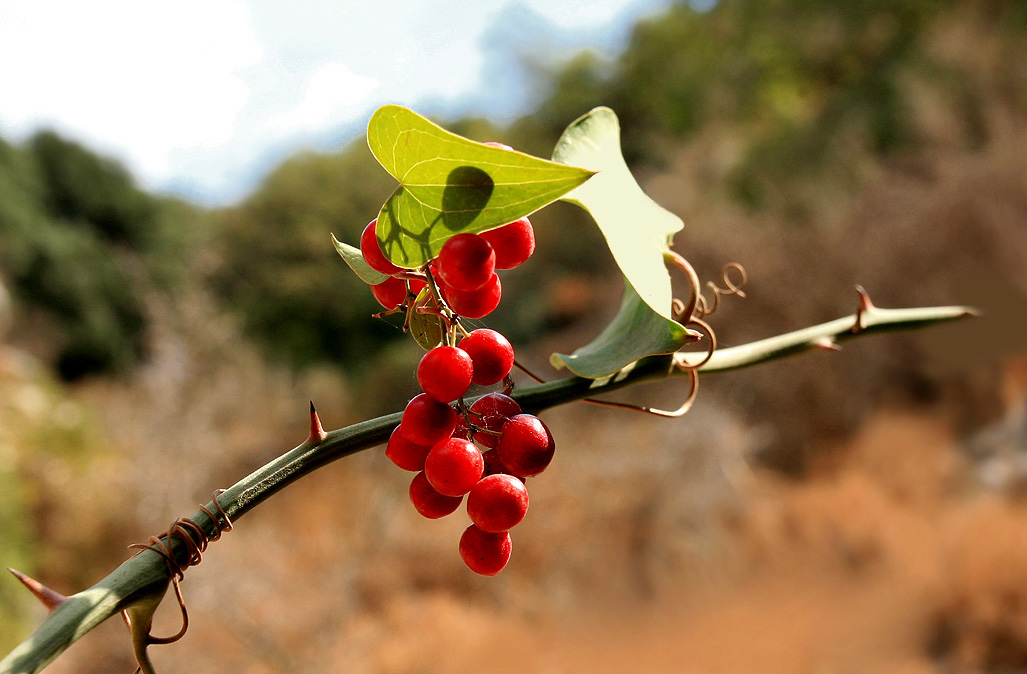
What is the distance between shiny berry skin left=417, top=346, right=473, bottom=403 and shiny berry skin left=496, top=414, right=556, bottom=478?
0.02 m

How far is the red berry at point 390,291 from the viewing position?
0.61ft

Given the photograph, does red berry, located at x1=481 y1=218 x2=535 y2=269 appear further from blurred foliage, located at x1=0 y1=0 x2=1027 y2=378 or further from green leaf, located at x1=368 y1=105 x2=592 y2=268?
blurred foliage, located at x1=0 y1=0 x2=1027 y2=378

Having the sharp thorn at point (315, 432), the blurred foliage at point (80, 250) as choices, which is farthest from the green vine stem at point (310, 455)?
the blurred foliage at point (80, 250)

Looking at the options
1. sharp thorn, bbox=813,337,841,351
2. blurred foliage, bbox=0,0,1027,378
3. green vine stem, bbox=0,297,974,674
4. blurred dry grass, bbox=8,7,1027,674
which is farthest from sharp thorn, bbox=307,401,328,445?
blurred foliage, bbox=0,0,1027,378

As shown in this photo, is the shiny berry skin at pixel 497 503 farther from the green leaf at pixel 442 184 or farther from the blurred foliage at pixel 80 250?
the blurred foliage at pixel 80 250

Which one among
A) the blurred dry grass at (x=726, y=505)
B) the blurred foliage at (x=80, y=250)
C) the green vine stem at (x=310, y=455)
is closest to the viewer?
the green vine stem at (x=310, y=455)

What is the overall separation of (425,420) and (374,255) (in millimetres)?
41

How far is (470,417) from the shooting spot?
18cm

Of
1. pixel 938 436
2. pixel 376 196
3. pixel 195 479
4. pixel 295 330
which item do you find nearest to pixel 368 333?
pixel 295 330

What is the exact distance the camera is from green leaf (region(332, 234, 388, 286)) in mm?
172

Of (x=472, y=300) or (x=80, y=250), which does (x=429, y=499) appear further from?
(x=80, y=250)

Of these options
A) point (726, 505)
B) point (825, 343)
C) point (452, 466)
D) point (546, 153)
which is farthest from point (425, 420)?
point (546, 153)

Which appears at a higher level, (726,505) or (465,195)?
(465,195)

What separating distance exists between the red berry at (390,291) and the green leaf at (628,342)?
5cm
